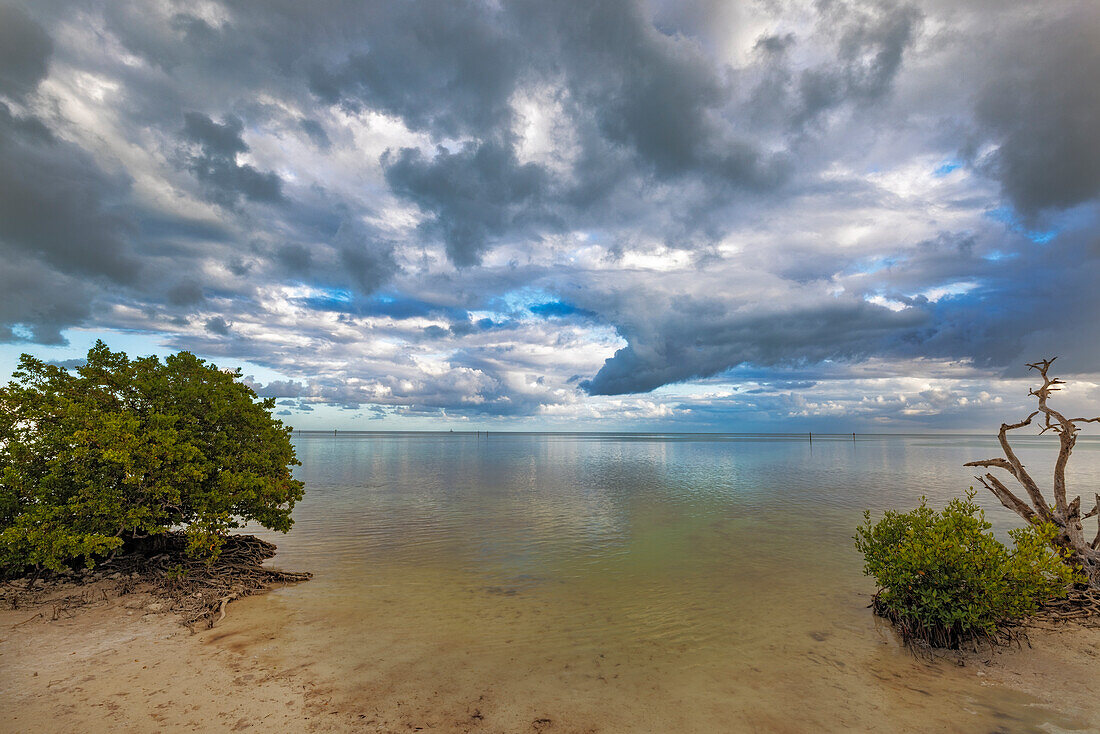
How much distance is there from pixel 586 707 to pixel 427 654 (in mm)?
4511

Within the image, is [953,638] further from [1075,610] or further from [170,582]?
[170,582]

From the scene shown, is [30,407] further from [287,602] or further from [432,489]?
[432,489]

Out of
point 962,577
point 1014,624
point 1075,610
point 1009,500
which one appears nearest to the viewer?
point 962,577

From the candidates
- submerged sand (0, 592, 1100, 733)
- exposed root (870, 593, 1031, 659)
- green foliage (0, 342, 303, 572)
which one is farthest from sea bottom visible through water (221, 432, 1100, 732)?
green foliage (0, 342, 303, 572)

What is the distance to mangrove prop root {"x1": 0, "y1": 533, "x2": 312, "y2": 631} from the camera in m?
14.4

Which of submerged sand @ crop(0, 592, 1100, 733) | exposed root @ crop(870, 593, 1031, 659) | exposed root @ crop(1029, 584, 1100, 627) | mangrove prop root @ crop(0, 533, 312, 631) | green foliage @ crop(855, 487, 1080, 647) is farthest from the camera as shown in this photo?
mangrove prop root @ crop(0, 533, 312, 631)

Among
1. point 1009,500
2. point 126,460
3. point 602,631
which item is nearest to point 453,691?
point 602,631

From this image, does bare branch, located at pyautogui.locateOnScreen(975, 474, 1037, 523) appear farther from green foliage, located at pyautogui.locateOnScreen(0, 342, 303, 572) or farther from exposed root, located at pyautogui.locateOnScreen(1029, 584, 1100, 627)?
green foliage, located at pyautogui.locateOnScreen(0, 342, 303, 572)

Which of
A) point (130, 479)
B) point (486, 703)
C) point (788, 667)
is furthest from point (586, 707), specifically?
point (130, 479)

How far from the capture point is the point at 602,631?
14.0m

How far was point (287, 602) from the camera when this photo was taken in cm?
1611

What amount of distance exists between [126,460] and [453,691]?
39.3ft

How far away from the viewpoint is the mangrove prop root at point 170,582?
47.3 feet

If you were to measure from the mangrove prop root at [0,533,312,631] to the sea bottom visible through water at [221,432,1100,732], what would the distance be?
1.05 m
